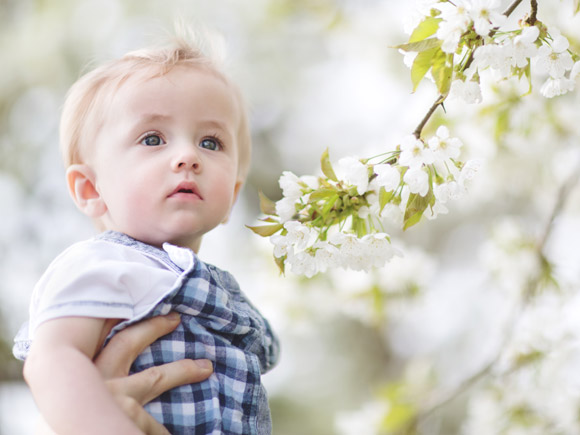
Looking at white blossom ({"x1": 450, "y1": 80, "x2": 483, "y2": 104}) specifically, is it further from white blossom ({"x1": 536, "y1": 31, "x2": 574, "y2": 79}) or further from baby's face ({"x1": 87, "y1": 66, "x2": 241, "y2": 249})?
baby's face ({"x1": 87, "y1": 66, "x2": 241, "y2": 249})

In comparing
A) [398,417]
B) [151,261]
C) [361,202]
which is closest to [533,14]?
[361,202]

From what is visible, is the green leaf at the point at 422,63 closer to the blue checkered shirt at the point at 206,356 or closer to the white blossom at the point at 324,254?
the white blossom at the point at 324,254

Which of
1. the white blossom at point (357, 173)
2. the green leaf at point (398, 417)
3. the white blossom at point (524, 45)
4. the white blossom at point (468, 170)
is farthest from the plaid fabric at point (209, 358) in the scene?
the green leaf at point (398, 417)

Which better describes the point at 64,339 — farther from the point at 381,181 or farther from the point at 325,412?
the point at 325,412

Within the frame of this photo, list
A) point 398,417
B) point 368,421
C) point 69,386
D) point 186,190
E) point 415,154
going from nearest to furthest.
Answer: point 69,386
point 415,154
point 186,190
point 398,417
point 368,421

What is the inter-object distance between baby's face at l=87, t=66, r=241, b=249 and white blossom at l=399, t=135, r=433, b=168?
261mm

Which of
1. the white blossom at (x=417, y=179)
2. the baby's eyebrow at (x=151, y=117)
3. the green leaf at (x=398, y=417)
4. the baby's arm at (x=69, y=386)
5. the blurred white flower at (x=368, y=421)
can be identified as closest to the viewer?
the baby's arm at (x=69, y=386)

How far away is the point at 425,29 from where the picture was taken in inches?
29.6

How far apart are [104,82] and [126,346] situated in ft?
1.29

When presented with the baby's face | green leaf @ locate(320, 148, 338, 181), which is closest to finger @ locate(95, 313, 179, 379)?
the baby's face

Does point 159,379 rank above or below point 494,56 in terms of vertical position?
below

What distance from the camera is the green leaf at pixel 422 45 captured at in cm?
74

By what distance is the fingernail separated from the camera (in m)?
0.80

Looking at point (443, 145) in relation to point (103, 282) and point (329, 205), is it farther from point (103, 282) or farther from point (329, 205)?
point (103, 282)
